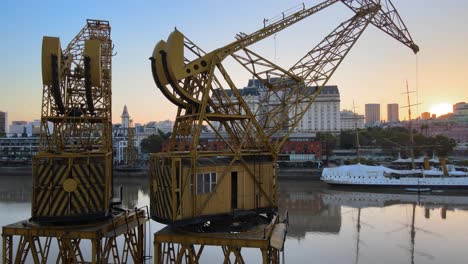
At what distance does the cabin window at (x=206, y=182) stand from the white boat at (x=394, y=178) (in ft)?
138

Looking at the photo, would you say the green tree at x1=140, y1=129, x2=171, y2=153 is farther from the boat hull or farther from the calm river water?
the boat hull

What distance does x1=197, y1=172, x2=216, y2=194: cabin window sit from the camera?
39.8 ft

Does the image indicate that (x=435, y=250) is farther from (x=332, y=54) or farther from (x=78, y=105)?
(x=78, y=105)

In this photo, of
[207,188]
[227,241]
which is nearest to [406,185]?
[207,188]

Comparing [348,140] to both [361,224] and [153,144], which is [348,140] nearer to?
[153,144]

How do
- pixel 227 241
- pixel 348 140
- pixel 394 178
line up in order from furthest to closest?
pixel 348 140 < pixel 394 178 < pixel 227 241

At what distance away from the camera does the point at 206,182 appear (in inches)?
482

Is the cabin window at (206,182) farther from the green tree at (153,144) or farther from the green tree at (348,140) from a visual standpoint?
the green tree at (348,140)

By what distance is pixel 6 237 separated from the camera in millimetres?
12766

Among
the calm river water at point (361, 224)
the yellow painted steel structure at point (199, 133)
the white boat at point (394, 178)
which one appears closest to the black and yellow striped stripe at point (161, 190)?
the yellow painted steel structure at point (199, 133)

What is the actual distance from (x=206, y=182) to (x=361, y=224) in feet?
68.8

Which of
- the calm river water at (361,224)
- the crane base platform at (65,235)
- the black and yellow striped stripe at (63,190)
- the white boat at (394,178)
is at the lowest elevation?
the calm river water at (361,224)

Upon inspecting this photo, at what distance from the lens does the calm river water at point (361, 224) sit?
69.1 feet

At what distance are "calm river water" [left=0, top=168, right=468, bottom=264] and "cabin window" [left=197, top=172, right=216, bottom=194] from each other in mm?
4028
